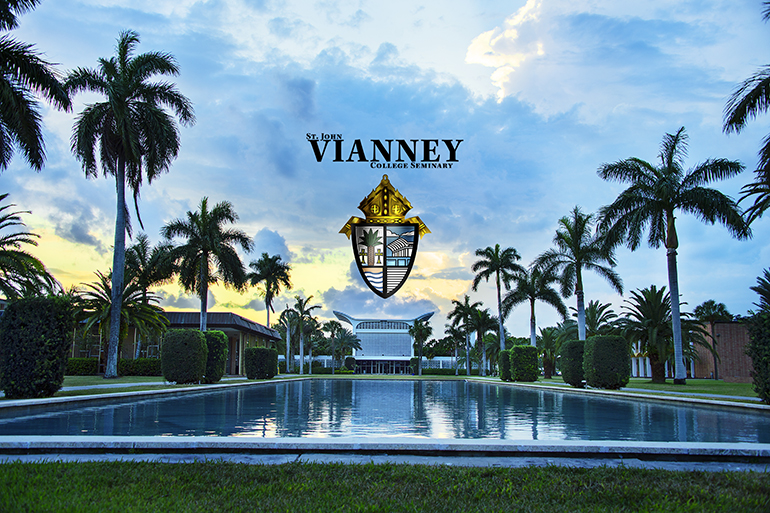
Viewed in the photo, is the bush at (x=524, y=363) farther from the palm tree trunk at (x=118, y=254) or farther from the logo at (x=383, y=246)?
the palm tree trunk at (x=118, y=254)

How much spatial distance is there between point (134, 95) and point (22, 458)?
83.6ft

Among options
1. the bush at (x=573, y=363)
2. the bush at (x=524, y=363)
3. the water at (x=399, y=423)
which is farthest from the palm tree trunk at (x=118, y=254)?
the bush at (x=524, y=363)

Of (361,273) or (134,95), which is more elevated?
(134,95)

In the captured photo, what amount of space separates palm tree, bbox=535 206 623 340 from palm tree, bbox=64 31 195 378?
23.5 m

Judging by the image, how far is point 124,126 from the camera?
1000 inches

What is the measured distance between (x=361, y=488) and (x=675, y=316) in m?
25.2

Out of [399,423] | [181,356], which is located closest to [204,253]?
[181,356]

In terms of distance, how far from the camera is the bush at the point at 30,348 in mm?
13625

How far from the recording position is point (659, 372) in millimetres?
31516

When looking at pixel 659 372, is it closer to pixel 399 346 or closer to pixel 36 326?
pixel 36 326

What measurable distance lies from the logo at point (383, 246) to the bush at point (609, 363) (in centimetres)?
1122

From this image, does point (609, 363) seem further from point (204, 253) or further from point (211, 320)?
point (211, 320)

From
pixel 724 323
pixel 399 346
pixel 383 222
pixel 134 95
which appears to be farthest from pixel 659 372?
pixel 399 346

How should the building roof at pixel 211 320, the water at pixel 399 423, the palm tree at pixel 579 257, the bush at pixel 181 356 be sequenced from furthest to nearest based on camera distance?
the building roof at pixel 211 320, the palm tree at pixel 579 257, the bush at pixel 181 356, the water at pixel 399 423
